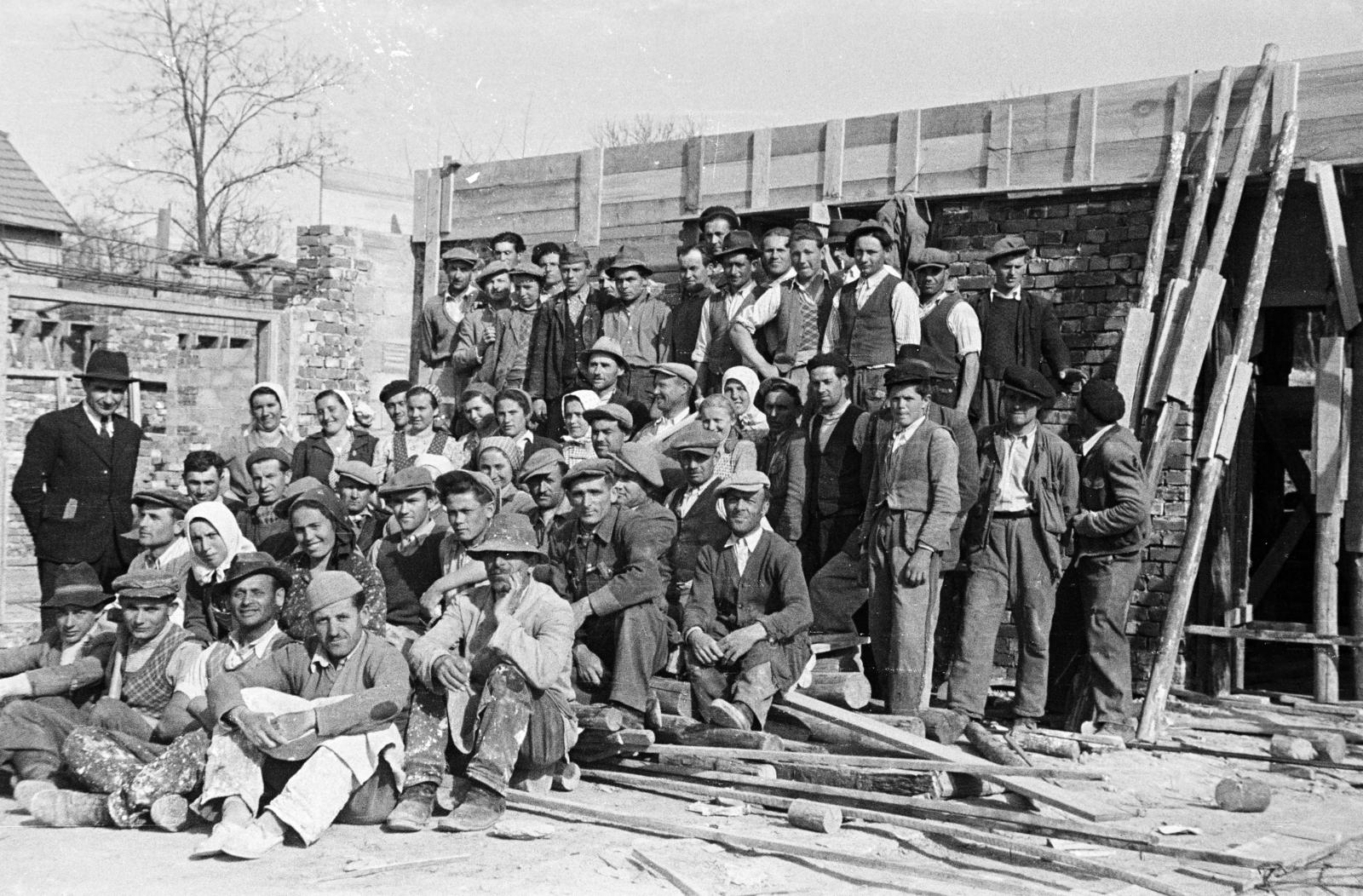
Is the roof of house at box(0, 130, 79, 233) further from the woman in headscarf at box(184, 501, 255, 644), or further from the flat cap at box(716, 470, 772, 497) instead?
the flat cap at box(716, 470, 772, 497)

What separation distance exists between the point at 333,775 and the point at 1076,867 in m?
3.01

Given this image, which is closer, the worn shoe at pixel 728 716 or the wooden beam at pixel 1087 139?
the worn shoe at pixel 728 716

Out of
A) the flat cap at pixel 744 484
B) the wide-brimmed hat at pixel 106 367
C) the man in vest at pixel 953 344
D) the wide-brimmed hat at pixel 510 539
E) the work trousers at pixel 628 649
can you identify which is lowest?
the work trousers at pixel 628 649

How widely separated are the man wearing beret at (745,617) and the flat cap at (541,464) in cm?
136

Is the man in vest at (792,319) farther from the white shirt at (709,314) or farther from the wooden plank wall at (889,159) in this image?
the wooden plank wall at (889,159)

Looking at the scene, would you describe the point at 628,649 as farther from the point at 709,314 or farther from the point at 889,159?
the point at 889,159

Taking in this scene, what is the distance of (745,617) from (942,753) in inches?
49.5

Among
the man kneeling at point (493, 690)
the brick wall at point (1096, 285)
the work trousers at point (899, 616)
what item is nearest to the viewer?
the man kneeling at point (493, 690)

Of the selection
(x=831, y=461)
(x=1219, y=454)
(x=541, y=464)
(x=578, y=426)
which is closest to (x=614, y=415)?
(x=578, y=426)

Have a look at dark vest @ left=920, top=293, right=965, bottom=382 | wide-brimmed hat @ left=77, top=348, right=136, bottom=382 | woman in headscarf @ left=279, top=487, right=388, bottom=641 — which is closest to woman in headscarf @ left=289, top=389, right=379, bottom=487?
wide-brimmed hat @ left=77, top=348, right=136, bottom=382

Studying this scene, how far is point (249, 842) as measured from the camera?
231 inches

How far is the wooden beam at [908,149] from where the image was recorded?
10.8m

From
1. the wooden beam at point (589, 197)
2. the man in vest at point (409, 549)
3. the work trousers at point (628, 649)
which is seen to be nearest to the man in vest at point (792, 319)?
the man in vest at point (409, 549)

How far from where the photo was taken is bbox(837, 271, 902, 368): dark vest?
901 centimetres
